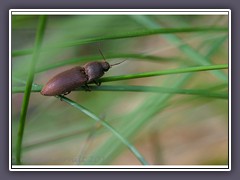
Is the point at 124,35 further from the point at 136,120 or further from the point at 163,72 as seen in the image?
the point at 136,120

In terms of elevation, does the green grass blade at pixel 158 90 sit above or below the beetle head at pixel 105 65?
below

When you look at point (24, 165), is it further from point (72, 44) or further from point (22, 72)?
point (72, 44)

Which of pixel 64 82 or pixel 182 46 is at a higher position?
pixel 182 46

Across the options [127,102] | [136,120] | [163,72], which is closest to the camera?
[163,72]

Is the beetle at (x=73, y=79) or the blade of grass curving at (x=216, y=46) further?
the blade of grass curving at (x=216, y=46)

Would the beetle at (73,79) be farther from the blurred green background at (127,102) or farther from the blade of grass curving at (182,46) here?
the blade of grass curving at (182,46)

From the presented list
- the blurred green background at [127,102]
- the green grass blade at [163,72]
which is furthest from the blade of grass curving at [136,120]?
the green grass blade at [163,72]

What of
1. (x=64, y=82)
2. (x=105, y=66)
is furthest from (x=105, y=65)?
(x=64, y=82)
